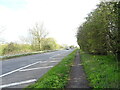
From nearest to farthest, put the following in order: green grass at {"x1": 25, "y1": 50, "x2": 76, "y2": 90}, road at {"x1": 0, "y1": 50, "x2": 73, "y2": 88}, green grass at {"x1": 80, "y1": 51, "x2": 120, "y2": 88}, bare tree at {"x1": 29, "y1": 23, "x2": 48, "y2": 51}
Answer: green grass at {"x1": 80, "y1": 51, "x2": 120, "y2": 88} < green grass at {"x1": 25, "y1": 50, "x2": 76, "y2": 90} < road at {"x1": 0, "y1": 50, "x2": 73, "y2": 88} < bare tree at {"x1": 29, "y1": 23, "x2": 48, "y2": 51}

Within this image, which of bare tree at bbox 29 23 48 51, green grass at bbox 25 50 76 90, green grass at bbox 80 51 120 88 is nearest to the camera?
green grass at bbox 80 51 120 88

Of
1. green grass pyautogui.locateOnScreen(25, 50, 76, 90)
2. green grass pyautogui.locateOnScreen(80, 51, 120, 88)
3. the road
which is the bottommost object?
the road

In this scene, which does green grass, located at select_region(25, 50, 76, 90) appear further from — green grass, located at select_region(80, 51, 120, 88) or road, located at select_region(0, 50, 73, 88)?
green grass, located at select_region(80, 51, 120, 88)

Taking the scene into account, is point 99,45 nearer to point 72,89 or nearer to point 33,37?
point 72,89

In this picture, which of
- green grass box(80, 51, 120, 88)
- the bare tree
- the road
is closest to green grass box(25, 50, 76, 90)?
the road

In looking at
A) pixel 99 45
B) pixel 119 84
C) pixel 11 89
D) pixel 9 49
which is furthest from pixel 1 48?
pixel 119 84

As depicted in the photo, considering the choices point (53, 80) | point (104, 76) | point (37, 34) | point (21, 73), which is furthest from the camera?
point (37, 34)

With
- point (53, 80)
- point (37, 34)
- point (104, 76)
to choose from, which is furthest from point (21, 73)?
point (37, 34)

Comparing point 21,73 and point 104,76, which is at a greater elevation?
point 104,76

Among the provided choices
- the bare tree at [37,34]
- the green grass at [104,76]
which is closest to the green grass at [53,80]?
the green grass at [104,76]

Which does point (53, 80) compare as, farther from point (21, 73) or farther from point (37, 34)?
point (37, 34)

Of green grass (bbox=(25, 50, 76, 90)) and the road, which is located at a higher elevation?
green grass (bbox=(25, 50, 76, 90))

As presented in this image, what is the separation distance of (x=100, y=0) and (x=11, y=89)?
964cm

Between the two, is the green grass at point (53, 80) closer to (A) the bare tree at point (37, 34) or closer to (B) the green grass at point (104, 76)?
(B) the green grass at point (104, 76)
